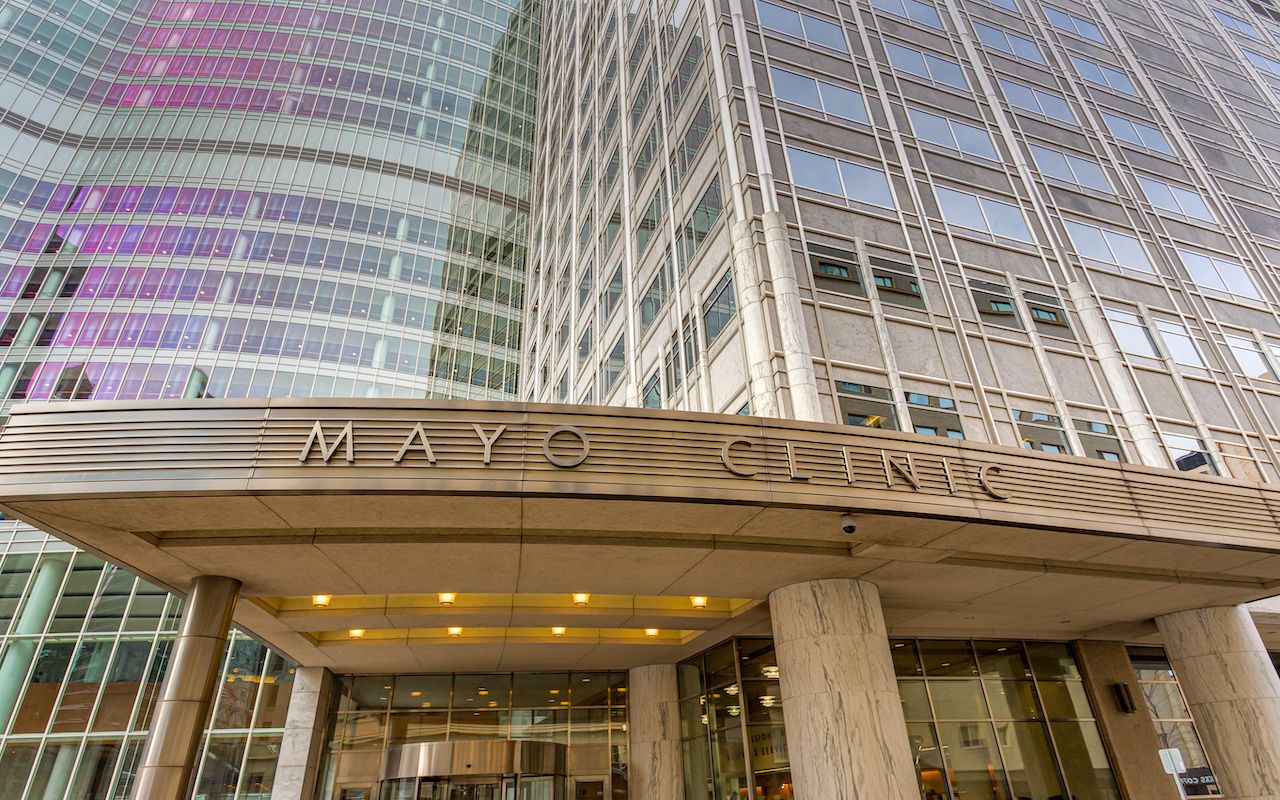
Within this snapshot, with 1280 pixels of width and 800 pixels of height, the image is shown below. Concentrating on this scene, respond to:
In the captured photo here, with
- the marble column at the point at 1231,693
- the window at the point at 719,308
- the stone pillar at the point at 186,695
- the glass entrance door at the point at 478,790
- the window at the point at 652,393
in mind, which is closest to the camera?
the stone pillar at the point at 186,695

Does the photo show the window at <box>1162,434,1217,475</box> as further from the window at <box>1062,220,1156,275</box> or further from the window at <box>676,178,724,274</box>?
the window at <box>676,178,724,274</box>

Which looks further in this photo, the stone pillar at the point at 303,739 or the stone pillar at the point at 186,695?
the stone pillar at the point at 303,739

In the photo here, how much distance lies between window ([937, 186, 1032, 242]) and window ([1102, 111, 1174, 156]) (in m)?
8.94

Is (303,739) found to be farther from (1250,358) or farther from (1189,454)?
(1250,358)

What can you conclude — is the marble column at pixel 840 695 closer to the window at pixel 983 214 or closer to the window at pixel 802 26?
the window at pixel 983 214

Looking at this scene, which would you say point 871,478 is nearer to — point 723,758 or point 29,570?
point 723,758

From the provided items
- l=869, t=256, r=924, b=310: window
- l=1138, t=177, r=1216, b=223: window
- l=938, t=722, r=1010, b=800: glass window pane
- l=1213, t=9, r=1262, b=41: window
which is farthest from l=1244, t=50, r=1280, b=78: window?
l=938, t=722, r=1010, b=800: glass window pane

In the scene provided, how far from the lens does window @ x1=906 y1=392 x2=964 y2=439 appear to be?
13.8 metres

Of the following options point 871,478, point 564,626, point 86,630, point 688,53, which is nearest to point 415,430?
point 871,478

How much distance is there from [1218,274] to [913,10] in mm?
12647

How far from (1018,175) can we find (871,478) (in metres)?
15.1

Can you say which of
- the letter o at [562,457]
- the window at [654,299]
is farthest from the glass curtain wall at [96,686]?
the letter o at [562,457]

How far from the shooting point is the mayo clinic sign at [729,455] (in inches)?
327

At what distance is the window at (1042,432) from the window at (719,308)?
6668 millimetres
